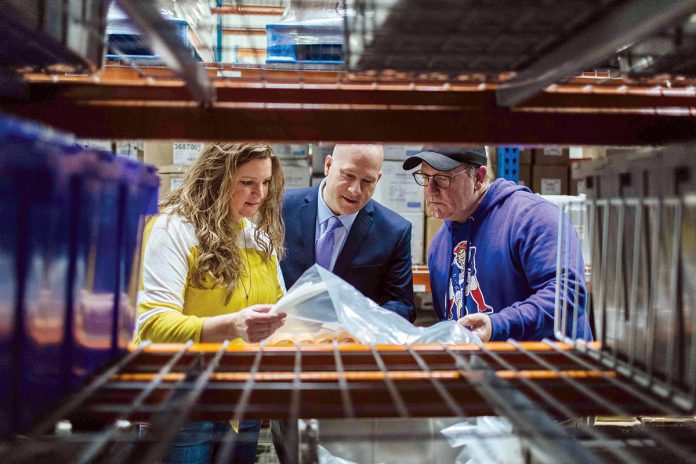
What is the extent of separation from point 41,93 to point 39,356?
369 millimetres

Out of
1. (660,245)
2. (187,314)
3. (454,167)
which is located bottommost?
(187,314)

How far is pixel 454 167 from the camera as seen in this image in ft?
7.03

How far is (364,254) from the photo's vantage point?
2.51 meters

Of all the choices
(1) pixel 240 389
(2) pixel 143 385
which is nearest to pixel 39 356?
(2) pixel 143 385

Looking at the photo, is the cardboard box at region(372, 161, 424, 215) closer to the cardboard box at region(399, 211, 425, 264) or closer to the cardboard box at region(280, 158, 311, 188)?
the cardboard box at region(399, 211, 425, 264)

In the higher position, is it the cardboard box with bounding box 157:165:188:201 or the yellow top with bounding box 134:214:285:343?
the cardboard box with bounding box 157:165:188:201

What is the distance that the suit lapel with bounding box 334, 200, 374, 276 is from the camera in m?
2.49

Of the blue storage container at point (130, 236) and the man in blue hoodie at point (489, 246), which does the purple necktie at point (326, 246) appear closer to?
the man in blue hoodie at point (489, 246)

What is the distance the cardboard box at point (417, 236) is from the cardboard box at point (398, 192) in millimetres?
26

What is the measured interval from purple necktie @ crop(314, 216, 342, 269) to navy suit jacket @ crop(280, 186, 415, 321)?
31mm

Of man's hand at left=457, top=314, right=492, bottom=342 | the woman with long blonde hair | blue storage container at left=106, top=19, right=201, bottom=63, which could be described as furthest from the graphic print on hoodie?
blue storage container at left=106, top=19, right=201, bottom=63

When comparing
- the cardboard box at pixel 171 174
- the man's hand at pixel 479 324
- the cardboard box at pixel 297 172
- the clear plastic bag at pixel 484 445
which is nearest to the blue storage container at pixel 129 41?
the clear plastic bag at pixel 484 445

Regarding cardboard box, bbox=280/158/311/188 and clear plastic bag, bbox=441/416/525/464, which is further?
cardboard box, bbox=280/158/311/188

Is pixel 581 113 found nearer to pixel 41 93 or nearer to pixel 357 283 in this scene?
pixel 41 93
